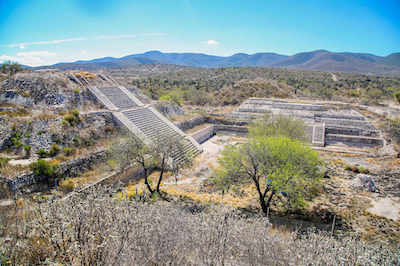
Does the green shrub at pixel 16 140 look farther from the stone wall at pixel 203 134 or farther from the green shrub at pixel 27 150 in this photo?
the stone wall at pixel 203 134

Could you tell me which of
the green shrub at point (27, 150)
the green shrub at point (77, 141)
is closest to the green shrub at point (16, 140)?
the green shrub at point (27, 150)

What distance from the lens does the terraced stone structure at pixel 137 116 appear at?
57.6 feet

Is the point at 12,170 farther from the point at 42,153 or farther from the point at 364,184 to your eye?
the point at 364,184

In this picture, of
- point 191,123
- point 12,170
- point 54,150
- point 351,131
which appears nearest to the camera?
point 12,170

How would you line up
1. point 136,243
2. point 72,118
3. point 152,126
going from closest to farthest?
point 136,243
point 72,118
point 152,126

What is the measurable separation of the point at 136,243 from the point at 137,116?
15973 millimetres

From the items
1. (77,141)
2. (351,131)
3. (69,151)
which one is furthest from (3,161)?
(351,131)

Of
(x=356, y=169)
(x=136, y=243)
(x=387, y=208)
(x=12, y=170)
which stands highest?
(x=136, y=243)

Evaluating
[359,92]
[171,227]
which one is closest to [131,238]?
[171,227]

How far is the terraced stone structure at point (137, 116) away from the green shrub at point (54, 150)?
16.1 feet

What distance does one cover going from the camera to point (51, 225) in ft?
11.9

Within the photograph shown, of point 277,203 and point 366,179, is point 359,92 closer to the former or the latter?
point 366,179

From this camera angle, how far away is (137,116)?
19234 mm

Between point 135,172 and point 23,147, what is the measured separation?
5.73 metres
